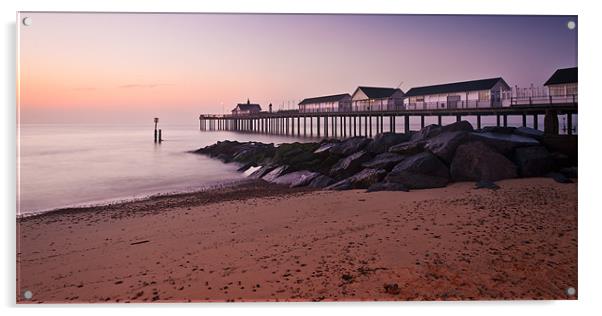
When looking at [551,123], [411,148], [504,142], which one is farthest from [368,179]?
[551,123]

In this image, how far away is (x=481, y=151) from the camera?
5676 mm

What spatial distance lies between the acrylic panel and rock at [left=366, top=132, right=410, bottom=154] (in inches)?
15.1

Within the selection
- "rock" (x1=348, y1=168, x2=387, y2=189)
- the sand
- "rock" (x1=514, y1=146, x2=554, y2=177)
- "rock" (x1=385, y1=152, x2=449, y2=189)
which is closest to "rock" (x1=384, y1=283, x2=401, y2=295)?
the sand

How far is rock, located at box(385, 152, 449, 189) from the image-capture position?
5566mm

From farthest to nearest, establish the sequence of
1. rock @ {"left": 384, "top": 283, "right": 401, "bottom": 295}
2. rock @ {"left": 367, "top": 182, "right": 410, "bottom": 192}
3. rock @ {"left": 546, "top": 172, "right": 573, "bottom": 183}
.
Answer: rock @ {"left": 367, "top": 182, "right": 410, "bottom": 192} < rock @ {"left": 546, "top": 172, "right": 573, "bottom": 183} < rock @ {"left": 384, "top": 283, "right": 401, "bottom": 295}

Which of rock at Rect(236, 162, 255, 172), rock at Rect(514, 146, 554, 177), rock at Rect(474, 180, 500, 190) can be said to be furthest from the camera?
rock at Rect(236, 162, 255, 172)

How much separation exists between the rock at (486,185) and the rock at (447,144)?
0.67m

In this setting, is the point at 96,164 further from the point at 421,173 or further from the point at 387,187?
the point at 421,173

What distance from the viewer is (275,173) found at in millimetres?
8227

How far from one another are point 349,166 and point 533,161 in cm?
277

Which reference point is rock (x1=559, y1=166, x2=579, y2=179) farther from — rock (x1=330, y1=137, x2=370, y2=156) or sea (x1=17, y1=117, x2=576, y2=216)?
rock (x1=330, y1=137, x2=370, y2=156)
